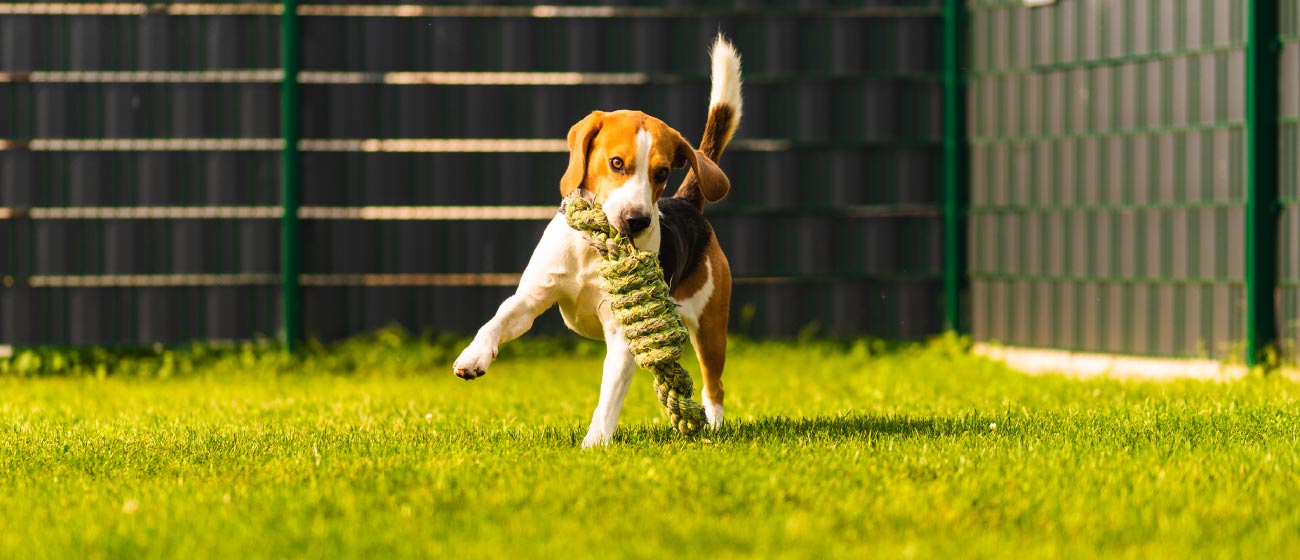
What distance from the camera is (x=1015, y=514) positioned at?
4535 millimetres

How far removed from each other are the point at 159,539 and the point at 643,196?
205cm

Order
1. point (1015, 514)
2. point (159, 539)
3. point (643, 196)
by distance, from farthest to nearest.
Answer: point (643, 196), point (1015, 514), point (159, 539)

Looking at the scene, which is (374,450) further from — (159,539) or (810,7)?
(810,7)

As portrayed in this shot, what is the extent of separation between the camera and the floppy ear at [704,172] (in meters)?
5.93

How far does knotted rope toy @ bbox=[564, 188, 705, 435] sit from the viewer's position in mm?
5609

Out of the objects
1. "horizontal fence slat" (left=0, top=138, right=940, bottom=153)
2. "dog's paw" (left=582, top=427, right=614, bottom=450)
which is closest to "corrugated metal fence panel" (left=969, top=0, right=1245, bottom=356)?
"horizontal fence slat" (left=0, top=138, right=940, bottom=153)

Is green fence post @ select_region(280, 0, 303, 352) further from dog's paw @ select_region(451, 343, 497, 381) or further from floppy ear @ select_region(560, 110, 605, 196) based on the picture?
dog's paw @ select_region(451, 343, 497, 381)

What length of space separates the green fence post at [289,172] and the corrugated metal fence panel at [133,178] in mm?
74

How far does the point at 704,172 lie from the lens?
604 cm

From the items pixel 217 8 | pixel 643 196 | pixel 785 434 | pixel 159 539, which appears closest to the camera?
pixel 159 539

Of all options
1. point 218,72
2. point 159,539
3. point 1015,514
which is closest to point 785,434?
point 1015,514

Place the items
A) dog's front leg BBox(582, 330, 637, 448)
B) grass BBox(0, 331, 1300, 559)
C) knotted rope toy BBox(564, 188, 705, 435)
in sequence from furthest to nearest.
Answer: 1. dog's front leg BBox(582, 330, 637, 448)
2. knotted rope toy BBox(564, 188, 705, 435)
3. grass BBox(0, 331, 1300, 559)

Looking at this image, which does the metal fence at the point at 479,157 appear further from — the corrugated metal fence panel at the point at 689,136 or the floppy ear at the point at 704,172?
the floppy ear at the point at 704,172

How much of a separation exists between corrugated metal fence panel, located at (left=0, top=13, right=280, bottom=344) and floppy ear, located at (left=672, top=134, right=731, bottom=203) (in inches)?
210
